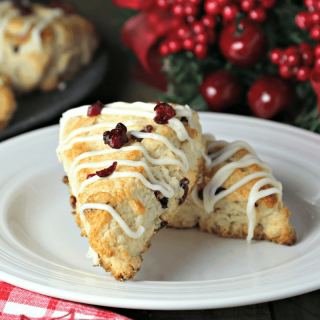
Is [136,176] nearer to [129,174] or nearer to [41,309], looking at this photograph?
[129,174]

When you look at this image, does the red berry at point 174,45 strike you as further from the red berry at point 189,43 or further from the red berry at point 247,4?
the red berry at point 247,4

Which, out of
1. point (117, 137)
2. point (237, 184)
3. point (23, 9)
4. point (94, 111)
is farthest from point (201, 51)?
point (23, 9)

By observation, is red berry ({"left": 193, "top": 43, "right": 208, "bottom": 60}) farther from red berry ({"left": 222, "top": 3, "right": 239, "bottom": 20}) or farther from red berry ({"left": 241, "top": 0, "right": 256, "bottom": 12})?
red berry ({"left": 241, "top": 0, "right": 256, "bottom": 12})

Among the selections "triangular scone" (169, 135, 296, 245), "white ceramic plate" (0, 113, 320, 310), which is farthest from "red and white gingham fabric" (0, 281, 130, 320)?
"triangular scone" (169, 135, 296, 245)

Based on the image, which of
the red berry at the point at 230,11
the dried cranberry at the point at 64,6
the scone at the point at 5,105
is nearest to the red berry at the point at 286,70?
the red berry at the point at 230,11

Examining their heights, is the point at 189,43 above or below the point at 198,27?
below

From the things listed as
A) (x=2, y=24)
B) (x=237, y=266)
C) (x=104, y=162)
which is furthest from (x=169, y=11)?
A: (x=237, y=266)
